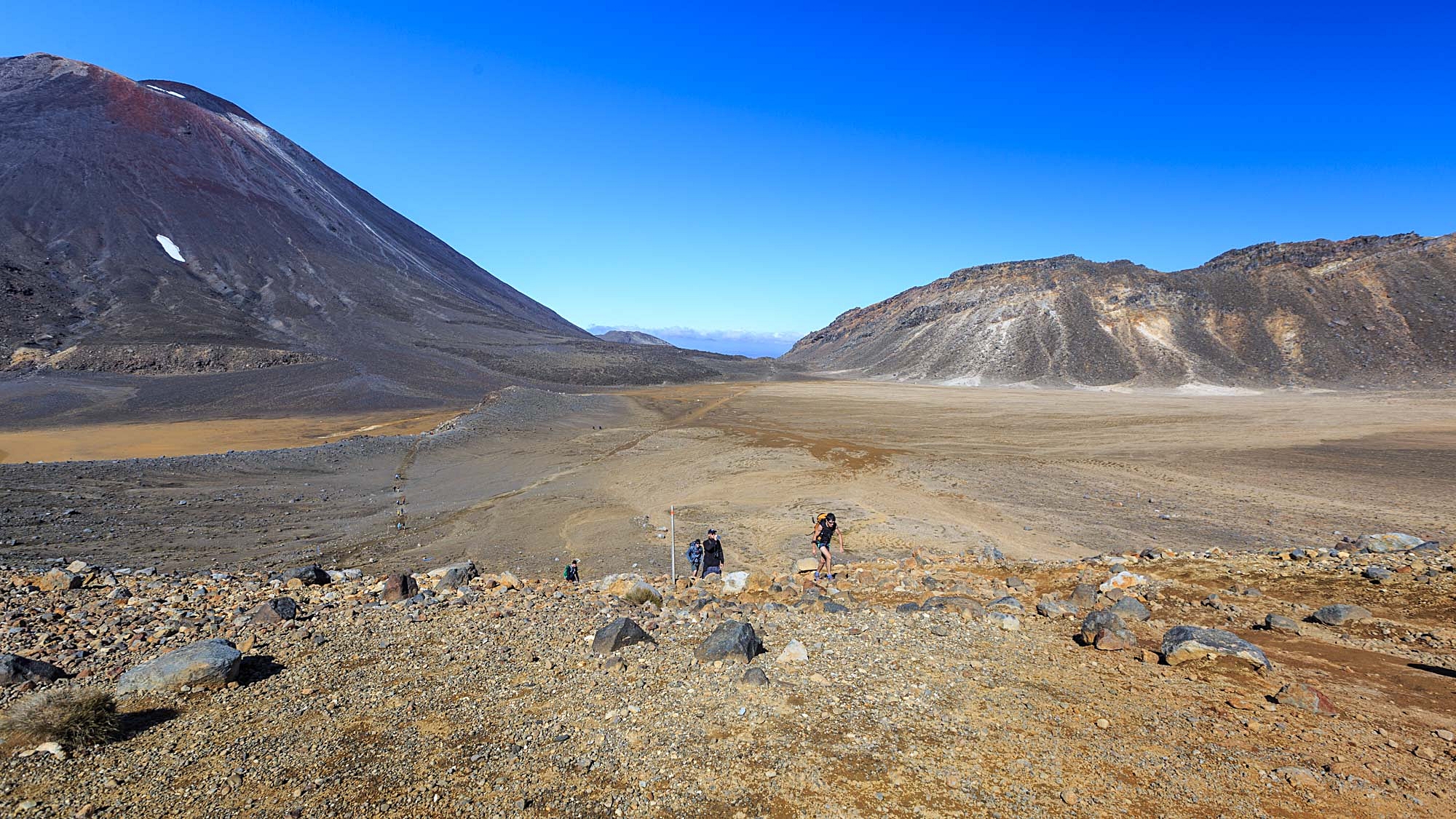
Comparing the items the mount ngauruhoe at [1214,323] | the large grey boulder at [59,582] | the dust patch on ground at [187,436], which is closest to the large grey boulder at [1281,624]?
the large grey boulder at [59,582]

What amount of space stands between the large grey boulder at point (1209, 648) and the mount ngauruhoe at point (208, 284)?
49.5 m

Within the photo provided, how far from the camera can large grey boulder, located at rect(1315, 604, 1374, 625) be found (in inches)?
259

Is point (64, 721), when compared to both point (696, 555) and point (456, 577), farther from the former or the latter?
point (696, 555)

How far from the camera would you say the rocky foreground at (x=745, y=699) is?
3.93 meters

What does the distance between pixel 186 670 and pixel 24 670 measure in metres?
1.38

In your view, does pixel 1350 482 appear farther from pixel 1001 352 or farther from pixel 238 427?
pixel 1001 352

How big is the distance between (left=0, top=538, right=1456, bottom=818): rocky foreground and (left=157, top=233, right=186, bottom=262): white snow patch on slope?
86.1m

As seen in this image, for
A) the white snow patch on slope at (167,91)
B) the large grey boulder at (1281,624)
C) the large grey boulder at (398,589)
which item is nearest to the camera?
the large grey boulder at (1281,624)

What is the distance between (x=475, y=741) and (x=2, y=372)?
62.5 m

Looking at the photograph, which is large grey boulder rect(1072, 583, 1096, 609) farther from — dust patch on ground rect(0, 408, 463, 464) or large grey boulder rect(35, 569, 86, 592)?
dust patch on ground rect(0, 408, 463, 464)

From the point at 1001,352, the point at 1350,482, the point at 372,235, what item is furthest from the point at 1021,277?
the point at 372,235

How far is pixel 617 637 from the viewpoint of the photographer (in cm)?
620

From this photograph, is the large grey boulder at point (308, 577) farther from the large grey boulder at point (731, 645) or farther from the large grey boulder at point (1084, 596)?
the large grey boulder at point (1084, 596)

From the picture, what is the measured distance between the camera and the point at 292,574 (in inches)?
345
